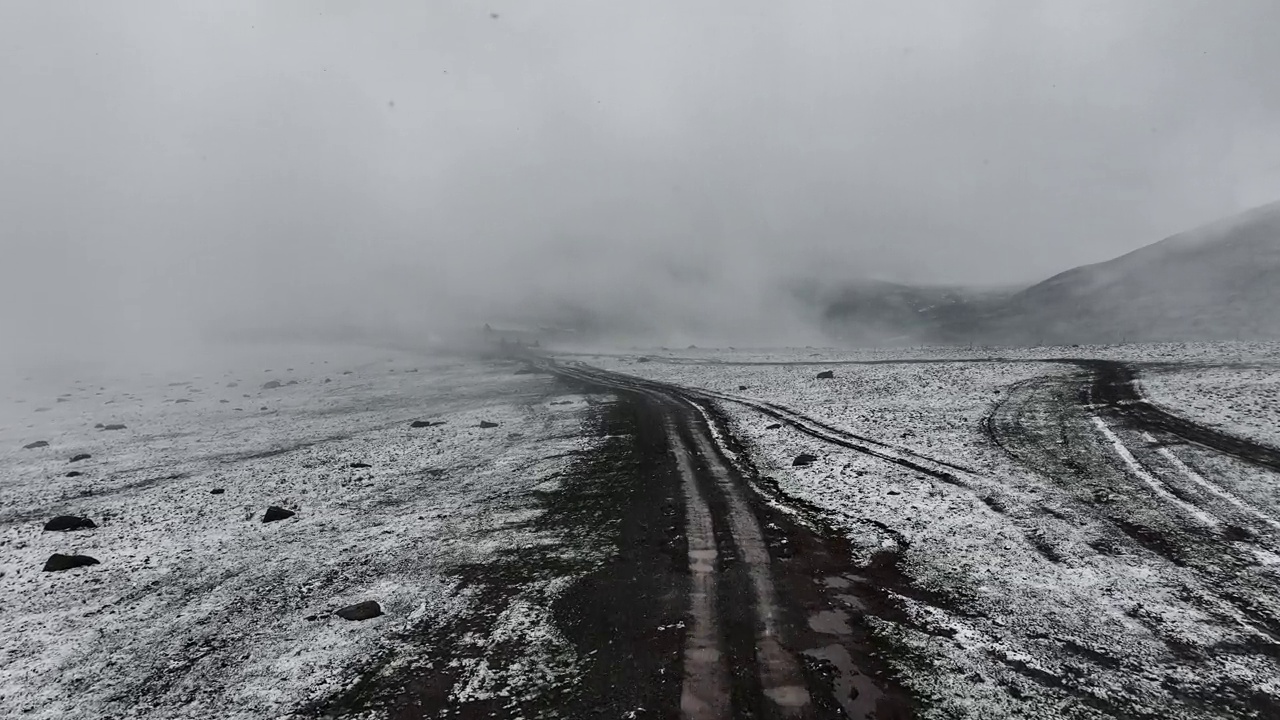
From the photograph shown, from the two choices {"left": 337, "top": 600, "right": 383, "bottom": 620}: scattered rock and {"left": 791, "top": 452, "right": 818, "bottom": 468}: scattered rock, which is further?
{"left": 791, "top": 452, "right": 818, "bottom": 468}: scattered rock

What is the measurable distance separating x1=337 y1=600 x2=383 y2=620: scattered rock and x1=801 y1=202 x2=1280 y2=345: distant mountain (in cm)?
9099

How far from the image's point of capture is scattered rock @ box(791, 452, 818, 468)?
49.3 ft

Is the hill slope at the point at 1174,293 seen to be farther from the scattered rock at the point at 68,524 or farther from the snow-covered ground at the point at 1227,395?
the scattered rock at the point at 68,524

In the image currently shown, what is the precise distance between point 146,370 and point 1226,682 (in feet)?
347

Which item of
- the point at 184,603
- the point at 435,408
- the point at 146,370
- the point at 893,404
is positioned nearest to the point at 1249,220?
the point at 893,404

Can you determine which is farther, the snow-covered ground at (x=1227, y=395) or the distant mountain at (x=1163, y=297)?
the distant mountain at (x=1163, y=297)

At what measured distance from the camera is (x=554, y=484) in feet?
48.6

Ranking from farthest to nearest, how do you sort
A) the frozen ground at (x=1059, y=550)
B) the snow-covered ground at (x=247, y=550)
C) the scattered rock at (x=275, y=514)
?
the scattered rock at (x=275, y=514) → the snow-covered ground at (x=247, y=550) → the frozen ground at (x=1059, y=550)

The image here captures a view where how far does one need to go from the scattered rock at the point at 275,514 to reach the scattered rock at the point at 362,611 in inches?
261

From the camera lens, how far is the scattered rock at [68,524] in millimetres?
13297

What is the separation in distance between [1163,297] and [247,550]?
549ft

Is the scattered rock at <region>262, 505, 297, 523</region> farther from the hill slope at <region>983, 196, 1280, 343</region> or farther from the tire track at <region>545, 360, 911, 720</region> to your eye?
the hill slope at <region>983, 196, 1280, 343</region>

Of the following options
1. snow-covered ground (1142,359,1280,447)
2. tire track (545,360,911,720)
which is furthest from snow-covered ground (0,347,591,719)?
snow-covered ground (1142,359,1280,447)

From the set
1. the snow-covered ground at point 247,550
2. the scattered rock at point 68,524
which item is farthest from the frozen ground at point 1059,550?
the scattered rock at point 68,524
